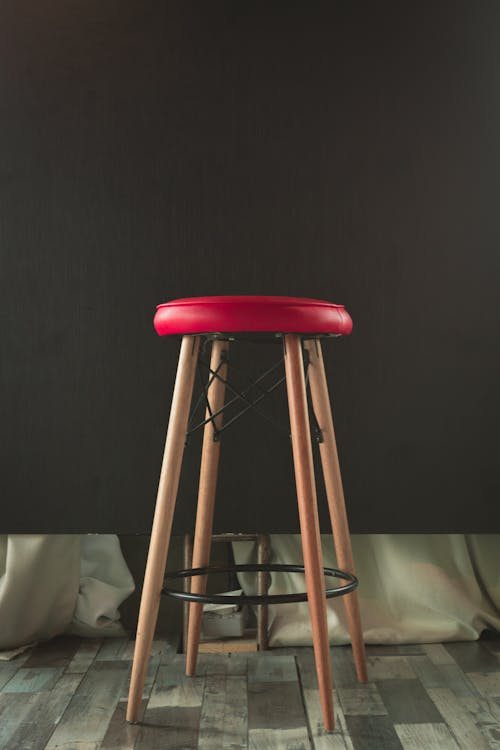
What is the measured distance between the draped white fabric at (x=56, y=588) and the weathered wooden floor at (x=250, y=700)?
54mm

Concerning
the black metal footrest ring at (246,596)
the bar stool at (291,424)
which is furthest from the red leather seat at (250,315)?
the black metal footrest ring at (246,596)

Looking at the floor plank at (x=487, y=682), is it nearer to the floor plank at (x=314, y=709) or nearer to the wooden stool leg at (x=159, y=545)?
the floor plank at (x=314, y=709)

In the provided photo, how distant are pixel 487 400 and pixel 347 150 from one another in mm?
664

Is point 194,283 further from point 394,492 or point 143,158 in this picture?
point 394,492

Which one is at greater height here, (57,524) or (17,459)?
(17,459)

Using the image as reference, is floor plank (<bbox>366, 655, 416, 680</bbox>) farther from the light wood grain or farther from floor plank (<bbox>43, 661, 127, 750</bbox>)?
floor plank (<bbox>43, 661, 127, 750</bbox>)

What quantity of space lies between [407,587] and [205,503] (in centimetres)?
61

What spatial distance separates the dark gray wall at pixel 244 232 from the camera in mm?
2166

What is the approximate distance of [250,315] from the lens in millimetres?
1641

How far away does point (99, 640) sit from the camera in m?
2.22

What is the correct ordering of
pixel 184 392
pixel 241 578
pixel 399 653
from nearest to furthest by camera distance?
1. pixel 184 392
2. pixel 399 653
3. pixel 241 578

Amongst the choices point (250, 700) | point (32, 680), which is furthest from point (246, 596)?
point (32, 680)

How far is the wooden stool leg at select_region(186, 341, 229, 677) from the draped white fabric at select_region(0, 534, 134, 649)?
1.06 ft

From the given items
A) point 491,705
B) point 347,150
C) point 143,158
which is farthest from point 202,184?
point 491,705
